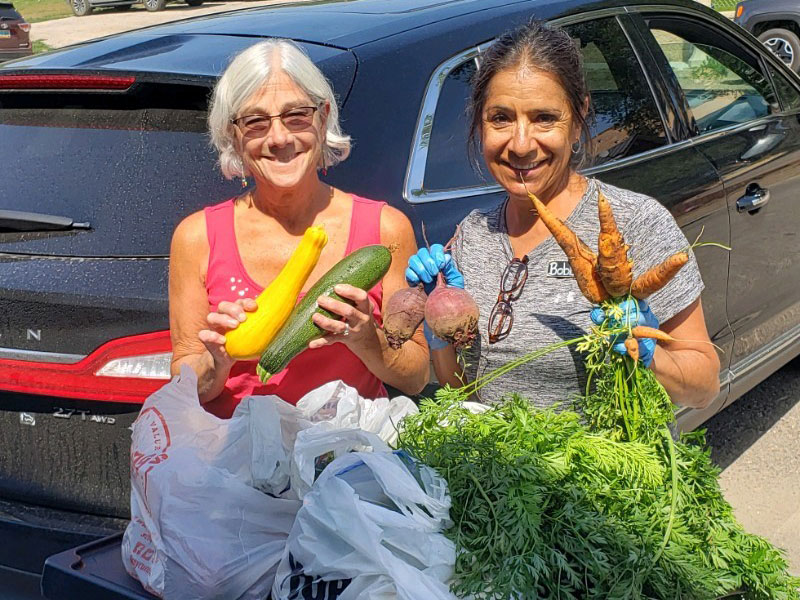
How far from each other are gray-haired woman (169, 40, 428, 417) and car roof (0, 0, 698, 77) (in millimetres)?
412

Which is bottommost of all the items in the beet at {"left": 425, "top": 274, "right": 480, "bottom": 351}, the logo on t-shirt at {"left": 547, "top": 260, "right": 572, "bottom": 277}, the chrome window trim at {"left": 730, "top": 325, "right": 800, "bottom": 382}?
the chrome window trim at {"left": 730, "top": 325, "right": 800, "bottom": 382}

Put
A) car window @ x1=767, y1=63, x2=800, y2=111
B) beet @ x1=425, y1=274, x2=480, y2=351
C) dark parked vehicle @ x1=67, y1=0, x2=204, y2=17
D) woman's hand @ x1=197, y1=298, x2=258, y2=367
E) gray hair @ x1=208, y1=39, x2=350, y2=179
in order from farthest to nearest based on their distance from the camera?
dark parked vehicle @ x1=67, y1=0, x2=204, y2=17
car window @ x1=767, y1=63, x2=800, y2=111
gray hair @ x1=208, y1=39, x2=350, y2=179
woman's hand @ x1=197, y1=298, x2=258, y2=367
beet @ x1=425, y1=274, x2=480, y2=351

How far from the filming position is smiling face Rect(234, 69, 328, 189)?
2486 millimetres

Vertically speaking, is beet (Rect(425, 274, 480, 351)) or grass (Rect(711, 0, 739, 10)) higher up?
beet (Rect(425, 274, 480, 351))

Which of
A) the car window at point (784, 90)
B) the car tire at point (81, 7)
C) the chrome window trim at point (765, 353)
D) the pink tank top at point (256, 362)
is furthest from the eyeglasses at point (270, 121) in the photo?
the car tire at point (81, 7)

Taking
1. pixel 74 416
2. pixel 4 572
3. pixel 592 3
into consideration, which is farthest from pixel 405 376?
pixel 592 3

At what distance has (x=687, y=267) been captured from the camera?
91.5 inches

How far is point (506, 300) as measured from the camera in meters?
2.38

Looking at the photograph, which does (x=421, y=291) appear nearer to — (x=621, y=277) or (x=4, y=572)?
(x=621, y=277)

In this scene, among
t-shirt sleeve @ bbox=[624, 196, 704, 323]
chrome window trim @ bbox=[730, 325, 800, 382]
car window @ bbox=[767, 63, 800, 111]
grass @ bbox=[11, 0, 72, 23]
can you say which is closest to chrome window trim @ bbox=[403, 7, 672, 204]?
t-shirt sleeve @ bbox=[624, 196, 704, 323]

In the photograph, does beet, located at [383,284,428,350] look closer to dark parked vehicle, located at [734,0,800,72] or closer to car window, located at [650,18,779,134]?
car window, located at [650,18,779,134]

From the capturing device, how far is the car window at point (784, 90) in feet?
16.1

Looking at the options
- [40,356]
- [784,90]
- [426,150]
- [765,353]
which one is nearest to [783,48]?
[784,90]

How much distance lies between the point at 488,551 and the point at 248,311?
35.5 inches
